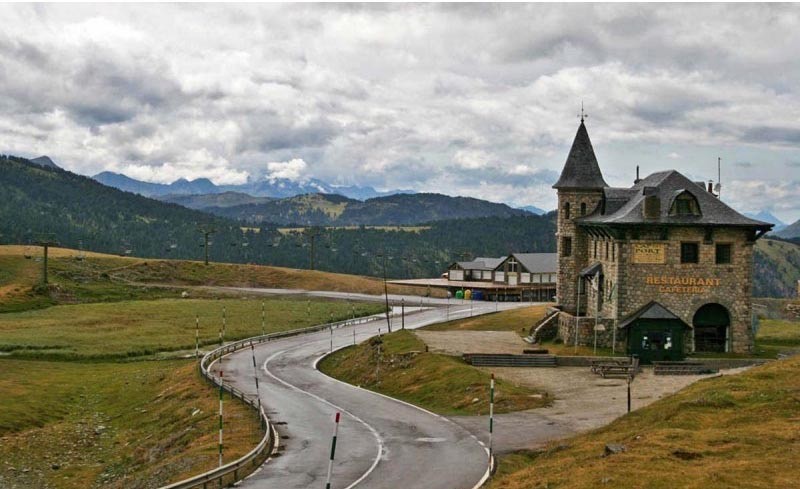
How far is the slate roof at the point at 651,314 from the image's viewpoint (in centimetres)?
6022

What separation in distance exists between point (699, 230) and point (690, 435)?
3581 centimetres

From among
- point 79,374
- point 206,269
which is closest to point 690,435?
point 79,374

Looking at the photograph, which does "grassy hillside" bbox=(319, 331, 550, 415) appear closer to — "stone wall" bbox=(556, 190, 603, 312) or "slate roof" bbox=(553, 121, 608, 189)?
"stone wall" bbox=(556, 190, 603, 312)

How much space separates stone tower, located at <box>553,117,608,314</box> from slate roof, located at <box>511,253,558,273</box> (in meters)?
67.0

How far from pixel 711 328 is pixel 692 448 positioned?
3802cm

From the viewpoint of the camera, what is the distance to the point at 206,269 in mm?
157000

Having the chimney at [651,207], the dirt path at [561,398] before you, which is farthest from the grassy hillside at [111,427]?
the chimney at [651,207]

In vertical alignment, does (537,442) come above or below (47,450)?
above

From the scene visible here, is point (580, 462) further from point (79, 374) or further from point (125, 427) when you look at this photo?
point (79, 374)

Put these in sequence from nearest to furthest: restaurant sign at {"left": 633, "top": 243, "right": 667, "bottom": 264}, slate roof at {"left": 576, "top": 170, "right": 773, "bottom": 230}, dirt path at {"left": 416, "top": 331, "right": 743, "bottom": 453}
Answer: dirt path at {"left": 416, "top": 331, "right": 743, "bottom": 453}
slate roof at {"left": 576, "top": 170, "right": 773, "bottom": 230}
restaurant sign at {"left": 633, "top": 243, "right": 667, "bottom": 264}

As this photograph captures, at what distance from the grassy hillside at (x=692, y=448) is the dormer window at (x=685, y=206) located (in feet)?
78.7

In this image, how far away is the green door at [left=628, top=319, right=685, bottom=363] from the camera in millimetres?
59891

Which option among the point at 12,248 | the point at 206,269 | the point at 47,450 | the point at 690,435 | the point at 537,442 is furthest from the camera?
the point at 12,248

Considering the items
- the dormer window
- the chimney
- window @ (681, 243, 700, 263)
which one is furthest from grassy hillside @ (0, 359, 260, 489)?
the dormer window
